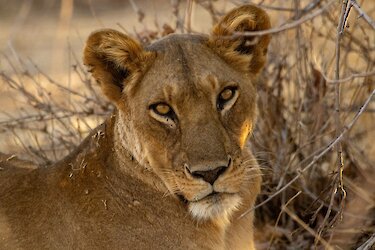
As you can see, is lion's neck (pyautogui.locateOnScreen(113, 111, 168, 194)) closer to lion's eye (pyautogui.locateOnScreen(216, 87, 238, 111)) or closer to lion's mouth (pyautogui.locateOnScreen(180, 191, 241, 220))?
lion's mouth (pyautogui.locateOnScreen(180, 191, 241, 220))

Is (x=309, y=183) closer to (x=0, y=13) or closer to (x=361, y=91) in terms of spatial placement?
(x=361, y=91)

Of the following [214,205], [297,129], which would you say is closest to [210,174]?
[214,205]

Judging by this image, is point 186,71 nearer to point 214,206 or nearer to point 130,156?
point 130,156

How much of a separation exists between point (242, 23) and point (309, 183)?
162 centimetres

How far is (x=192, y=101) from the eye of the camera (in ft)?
12.5

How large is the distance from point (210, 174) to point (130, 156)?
49 centimetres

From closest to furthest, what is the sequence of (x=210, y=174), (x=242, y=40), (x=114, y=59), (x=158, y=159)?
(x=210, y=174)
(x=158, y=159)
(x=114, y=59)
(x=242, y=40)

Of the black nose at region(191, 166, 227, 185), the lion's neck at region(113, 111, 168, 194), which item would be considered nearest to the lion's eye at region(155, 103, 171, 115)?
the lion's neck at region(113, 111, 168, 194)

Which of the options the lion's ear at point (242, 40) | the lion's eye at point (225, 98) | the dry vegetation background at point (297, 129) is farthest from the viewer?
the dry vegetation background at point (297, 129)

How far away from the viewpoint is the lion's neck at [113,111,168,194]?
3971mm

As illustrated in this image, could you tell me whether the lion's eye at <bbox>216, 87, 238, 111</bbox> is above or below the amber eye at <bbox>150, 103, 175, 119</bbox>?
above

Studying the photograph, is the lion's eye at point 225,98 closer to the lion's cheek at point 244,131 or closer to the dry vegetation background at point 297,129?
the lion's cheek at point 244,131

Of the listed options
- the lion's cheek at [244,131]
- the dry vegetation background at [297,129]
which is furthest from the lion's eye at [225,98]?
the dry vegetation background at [297,129]

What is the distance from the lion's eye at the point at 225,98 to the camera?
12.7 feet
